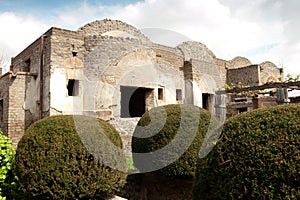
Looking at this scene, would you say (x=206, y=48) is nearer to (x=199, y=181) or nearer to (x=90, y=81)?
(x=90, y=81)

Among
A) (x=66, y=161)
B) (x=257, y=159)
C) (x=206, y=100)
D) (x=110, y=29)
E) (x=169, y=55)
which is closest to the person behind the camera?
(x=257, y=159)

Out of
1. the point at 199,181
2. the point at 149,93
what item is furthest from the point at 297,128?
the point at 149,93

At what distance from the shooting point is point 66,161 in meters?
4.64

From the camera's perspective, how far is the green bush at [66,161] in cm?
460

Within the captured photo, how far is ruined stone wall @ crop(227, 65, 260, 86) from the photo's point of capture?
17.1m

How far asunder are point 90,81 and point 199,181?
26.3 ft

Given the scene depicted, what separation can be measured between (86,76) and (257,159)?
8.77 metres

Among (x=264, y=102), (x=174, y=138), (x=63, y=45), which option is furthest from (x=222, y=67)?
(x=174, y=138)

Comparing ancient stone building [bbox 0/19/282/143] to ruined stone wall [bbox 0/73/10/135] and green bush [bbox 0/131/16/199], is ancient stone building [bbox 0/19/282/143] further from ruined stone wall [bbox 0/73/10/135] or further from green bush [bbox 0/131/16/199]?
green bush [bbox 0/131/16/199]

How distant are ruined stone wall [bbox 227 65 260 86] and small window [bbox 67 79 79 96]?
10188 mm

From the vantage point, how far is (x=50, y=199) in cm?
467

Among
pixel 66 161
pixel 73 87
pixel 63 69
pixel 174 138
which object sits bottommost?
pixel 66 161

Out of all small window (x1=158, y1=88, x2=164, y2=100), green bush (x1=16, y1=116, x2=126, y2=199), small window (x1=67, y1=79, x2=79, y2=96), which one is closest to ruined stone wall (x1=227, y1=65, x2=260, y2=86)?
small window (x1=158, y1=88, x2=164, y2=100)

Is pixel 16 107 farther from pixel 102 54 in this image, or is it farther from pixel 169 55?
pixel 169 55
